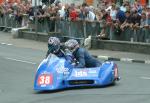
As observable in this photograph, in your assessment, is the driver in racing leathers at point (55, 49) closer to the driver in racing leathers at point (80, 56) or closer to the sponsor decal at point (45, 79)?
the driver in racing leathers at point (80, 56)

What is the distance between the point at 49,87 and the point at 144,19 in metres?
11.1

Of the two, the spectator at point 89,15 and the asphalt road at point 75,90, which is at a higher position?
the spectator at point 89,15

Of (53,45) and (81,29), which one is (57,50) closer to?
(53,45)

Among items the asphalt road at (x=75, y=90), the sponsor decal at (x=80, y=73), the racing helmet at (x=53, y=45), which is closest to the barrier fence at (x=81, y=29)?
the asphalt road at (x=75, y=90)

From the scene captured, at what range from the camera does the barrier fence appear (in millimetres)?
26188

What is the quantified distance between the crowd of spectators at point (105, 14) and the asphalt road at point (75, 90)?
11.4 ft

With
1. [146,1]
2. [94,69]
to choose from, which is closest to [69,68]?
[94,69]

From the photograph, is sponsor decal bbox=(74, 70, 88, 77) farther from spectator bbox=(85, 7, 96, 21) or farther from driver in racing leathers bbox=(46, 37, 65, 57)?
spectator bbox=(85, 7, 96, 21)

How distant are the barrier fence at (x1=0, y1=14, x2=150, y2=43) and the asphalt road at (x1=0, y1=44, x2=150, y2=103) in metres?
3.80

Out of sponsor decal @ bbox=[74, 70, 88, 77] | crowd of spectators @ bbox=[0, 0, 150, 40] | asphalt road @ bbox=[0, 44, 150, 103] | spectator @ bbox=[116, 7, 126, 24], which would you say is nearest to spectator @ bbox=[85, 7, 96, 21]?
crowd of spectators @ bbox=[0, 0, 150, 40]

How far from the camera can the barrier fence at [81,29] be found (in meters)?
26.2

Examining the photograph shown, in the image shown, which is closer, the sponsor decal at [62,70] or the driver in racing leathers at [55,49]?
the sponsor decal at [62,70]

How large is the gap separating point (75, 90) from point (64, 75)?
19.2 inches

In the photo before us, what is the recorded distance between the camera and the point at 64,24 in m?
31.3
